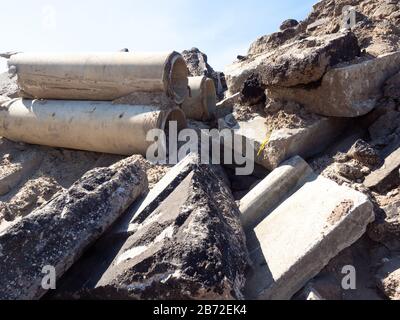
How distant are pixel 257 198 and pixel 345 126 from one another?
1537 mm

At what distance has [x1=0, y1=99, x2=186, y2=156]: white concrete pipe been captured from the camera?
4.60m

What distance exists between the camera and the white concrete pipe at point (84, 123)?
15.1ft

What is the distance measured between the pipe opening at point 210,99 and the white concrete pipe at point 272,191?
180 cm

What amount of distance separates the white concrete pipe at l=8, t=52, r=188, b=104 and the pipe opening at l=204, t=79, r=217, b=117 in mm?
318

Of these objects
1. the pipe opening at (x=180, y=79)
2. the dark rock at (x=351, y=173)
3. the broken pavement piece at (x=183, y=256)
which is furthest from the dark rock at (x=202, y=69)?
the broken pavement piece at (x=183, y=256)

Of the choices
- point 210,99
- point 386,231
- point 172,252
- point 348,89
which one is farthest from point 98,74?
point 386,231

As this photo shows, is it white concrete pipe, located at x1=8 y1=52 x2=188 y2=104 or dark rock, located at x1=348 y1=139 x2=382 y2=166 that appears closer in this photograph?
dark rock, located at x1=348 y1=139 x2=382 y2=166

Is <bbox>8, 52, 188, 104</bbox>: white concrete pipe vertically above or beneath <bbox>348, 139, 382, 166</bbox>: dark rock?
above

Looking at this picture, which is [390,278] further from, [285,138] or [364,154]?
[285,138]

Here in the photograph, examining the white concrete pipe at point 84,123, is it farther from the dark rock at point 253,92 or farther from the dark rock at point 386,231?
the dark rock at point 386,231

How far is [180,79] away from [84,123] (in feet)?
4.17
